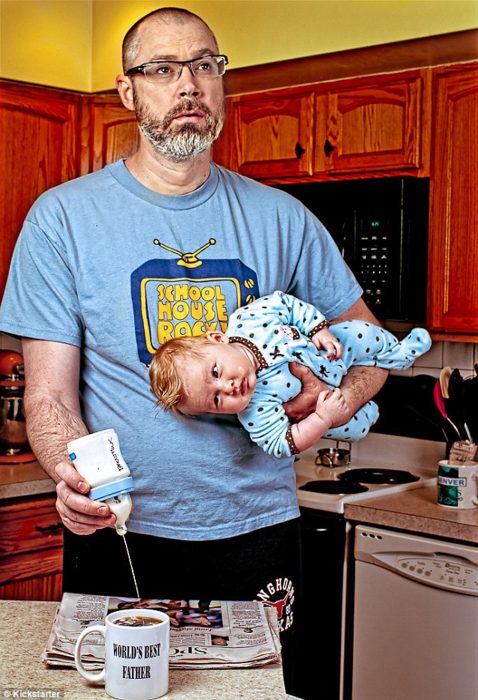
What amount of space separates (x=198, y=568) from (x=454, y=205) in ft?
5.47

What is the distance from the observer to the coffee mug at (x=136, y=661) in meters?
1.11

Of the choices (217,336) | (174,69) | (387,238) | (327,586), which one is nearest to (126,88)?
(174,69)

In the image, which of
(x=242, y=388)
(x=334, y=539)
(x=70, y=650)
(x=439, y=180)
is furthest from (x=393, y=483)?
(x=70, y=650)

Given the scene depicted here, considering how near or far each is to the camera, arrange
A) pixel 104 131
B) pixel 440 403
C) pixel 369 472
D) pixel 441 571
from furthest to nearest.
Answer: pixel 104 131, pixel 369 472, pixel 440 403, pixel 441 571

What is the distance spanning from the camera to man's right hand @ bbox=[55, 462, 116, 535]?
125 centimetres

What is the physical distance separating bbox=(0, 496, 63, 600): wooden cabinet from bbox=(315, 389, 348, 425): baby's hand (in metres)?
1.49

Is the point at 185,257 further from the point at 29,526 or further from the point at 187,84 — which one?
the point at 29,526

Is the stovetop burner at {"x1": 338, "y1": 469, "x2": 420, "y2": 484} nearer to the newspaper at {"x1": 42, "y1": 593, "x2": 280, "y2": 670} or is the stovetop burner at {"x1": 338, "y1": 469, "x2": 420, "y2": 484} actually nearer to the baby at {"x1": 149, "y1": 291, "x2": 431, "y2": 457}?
the baby at {"x1": 149, "y1": 291, "x2": 431, "y2": 457}

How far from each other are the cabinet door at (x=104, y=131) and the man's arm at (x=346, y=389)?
76.5 inches

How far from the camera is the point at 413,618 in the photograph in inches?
106

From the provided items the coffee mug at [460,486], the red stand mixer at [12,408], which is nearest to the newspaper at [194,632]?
the coffee mug at [460,486]

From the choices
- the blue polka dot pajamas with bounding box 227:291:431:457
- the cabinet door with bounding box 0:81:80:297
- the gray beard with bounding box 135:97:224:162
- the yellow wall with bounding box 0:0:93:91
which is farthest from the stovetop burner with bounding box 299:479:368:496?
the yellow wall with bounding box 0:0:93:91

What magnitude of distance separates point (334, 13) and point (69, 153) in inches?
44.0

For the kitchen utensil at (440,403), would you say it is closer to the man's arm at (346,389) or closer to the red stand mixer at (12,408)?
the man's arm at (346,389)
